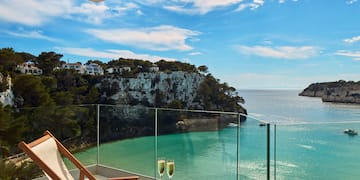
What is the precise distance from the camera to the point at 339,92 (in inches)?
1006

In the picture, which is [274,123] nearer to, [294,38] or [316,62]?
[294,38]

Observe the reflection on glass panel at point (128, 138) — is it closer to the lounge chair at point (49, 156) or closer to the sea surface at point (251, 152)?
the sea surface at point (251, 152)

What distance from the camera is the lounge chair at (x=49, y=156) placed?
2202 mm

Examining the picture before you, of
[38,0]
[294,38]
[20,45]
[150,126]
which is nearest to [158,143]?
[150,126]

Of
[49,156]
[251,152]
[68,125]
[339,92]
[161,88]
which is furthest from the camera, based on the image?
[161,88]

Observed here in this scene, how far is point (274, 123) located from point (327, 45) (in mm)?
32751

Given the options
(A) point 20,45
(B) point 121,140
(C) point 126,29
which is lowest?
(B) point 121,140

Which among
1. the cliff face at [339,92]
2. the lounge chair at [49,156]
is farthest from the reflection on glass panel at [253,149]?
the cliff face at [339,92]

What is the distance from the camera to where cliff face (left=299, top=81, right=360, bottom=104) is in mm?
23922

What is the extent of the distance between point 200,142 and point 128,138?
4.58 ft

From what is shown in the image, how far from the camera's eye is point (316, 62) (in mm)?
33438

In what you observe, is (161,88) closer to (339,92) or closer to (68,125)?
(339,92)

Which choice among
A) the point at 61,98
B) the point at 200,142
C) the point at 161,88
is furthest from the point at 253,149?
the point at 161,88

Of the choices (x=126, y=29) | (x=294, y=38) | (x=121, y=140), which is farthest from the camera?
(x=294, y=38)
